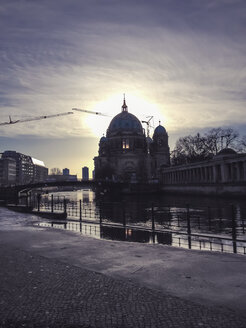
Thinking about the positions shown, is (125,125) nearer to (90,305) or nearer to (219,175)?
(219,175)

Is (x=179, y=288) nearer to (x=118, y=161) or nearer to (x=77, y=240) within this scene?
(x=77, y=240)

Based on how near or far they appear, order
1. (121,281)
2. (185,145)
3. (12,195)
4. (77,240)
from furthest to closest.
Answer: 1. (185,145)
2. (12,195)
3. (77,240)
4. (121,281)

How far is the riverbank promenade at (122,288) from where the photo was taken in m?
4.80

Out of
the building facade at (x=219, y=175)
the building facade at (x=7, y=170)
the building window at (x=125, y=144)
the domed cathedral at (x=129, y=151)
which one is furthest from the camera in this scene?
the building facade at (x=7, y=170)

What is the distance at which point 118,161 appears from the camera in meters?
146

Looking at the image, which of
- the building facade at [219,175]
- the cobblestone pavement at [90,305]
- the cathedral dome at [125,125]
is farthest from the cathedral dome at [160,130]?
the cobblestone pavement at [90,305]

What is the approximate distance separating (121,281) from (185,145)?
99176mm

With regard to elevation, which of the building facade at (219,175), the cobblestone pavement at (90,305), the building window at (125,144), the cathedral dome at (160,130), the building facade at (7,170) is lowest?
the cobblestone pavement at (90,305)

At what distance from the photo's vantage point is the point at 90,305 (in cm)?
534

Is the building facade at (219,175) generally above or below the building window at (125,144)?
below

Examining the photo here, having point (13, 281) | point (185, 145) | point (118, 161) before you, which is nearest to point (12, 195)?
point (185, 145)

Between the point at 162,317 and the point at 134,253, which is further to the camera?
the point at 134,253

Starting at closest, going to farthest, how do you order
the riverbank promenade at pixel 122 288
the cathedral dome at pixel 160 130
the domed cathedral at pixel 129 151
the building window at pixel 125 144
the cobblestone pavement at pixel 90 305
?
1. the cobblestone pavement at pixel 90 305
2. the riverbank promenade at pixel 122 288
3. the domed cathedral at pixel 129 151
4. the building window at pixel 125 144
5. the cathedral dome at pixel 160 130

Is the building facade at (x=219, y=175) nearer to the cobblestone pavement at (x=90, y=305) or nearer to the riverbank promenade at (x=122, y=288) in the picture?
the riverbank promenade at (x=122, y=288)
